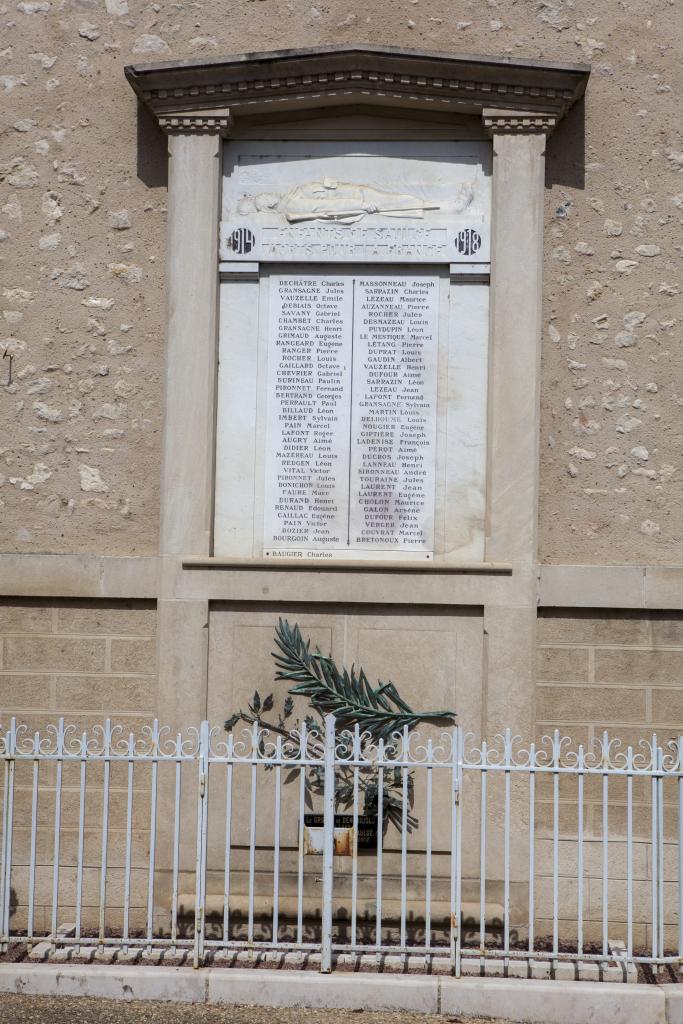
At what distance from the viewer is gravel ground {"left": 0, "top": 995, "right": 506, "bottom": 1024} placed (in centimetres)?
536

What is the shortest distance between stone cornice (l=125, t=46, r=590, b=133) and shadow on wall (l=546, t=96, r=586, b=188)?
12 centimetres

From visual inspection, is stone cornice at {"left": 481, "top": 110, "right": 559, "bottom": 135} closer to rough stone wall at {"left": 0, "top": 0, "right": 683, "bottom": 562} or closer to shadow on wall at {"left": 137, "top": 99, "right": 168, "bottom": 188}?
rough stone wall at {"left": 0, "top": 0, "right": 683, "bottom": 562}

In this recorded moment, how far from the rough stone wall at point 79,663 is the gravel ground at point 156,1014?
1.71 metres

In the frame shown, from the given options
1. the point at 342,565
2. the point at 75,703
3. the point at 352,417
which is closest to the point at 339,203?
the point at 352,417

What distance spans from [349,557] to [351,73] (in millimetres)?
2738

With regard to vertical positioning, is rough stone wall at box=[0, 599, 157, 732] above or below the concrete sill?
below

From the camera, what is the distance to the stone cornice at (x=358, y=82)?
6820 millimetres

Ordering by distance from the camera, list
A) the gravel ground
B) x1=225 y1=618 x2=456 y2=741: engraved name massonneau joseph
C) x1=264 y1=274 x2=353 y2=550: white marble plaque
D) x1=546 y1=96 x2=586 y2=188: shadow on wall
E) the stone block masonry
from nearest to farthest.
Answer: the gravel ground, x1=225 y1=618 x2=456 y2=741: engraved name massonneau joseph, the stone block masonry, x1=546 y1=96 x2=586 y2=188: shadow on wall, x1=264 y1=274 x2=353 y2=550: white marble plaque

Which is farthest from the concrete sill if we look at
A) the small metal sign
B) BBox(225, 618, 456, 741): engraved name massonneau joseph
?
the small metal sign

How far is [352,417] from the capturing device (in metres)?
7.09

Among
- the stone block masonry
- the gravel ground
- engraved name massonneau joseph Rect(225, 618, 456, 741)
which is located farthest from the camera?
the stone block masonry

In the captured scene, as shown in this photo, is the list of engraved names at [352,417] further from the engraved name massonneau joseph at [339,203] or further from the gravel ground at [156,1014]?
the gravel ground at [156,1014]

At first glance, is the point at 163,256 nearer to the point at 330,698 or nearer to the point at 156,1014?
the point at 330,698

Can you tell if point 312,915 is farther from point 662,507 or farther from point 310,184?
point 310,184
